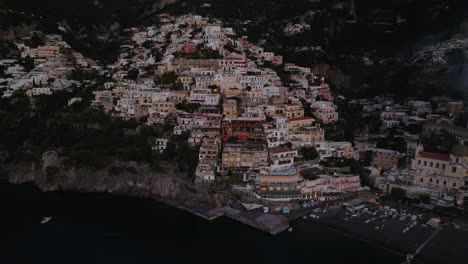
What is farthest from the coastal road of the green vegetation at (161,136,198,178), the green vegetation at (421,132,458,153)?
the green vegetation at (161,136,198,178)

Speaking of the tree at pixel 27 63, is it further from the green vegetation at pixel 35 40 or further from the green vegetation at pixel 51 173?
the green vegetation at pixel 51 173

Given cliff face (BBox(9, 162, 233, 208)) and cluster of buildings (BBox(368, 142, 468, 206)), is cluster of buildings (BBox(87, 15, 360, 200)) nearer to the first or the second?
cliff face (BBox(9, 162, 233, 208))

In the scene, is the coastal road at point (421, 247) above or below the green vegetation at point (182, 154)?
below

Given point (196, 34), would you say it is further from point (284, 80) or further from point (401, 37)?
point (401, 37)

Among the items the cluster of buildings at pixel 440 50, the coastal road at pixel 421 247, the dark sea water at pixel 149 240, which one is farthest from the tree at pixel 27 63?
the cluster of buildings at pixel 440 50

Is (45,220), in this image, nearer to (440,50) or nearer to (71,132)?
(71,132)

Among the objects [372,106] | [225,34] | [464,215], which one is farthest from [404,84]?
[464,215]

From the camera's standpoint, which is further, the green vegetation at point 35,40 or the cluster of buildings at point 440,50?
the cluster of buildings at point 440,50
